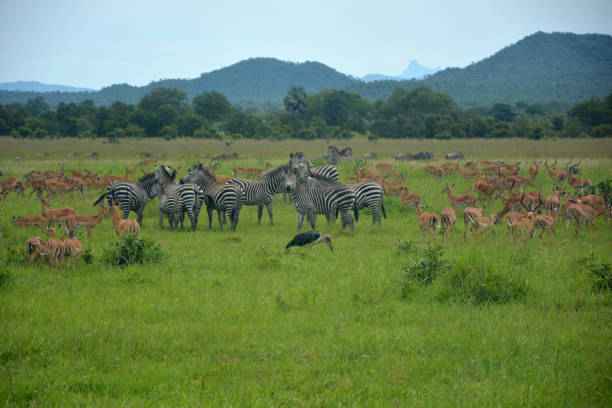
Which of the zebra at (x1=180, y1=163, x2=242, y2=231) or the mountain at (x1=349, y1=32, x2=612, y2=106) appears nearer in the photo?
the zebra at (x1=180, y1=163, x2=242, y2=231)

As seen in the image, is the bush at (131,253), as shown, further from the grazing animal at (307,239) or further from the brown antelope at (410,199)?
the brown antelope at (410,199)

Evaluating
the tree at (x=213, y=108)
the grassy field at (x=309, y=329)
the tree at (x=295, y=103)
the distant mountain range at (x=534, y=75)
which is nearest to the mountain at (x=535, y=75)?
the distant mountain range at (x=534, y=75)

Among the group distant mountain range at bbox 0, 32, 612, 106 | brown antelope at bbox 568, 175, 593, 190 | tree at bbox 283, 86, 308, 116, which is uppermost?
distant mountain range at bbox 0, 32, 612, 106

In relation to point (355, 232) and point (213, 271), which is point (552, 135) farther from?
point (213, 271)

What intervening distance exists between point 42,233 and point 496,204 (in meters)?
14.2

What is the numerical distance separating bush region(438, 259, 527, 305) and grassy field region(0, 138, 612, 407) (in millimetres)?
23

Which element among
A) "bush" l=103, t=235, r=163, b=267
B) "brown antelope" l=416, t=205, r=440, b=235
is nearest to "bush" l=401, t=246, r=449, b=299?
"brown antelope" l=416, t=205, r=440, b=235

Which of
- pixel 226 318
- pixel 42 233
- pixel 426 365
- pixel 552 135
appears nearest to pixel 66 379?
pixel 226 318

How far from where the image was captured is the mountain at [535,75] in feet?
486

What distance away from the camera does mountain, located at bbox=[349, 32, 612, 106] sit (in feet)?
486

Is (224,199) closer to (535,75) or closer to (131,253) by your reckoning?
(131,253)

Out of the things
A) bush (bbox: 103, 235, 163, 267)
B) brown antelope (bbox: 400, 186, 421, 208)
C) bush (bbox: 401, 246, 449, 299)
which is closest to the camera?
bush (bbox: 401, 246, 449, 299)

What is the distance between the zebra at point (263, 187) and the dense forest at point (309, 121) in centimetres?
4143

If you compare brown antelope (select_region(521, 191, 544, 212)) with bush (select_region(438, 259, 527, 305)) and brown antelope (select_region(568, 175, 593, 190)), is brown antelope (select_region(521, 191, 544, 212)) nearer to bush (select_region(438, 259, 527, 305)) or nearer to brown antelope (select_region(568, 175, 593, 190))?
brown antelope (select_region(568, 175, 593, 190))
